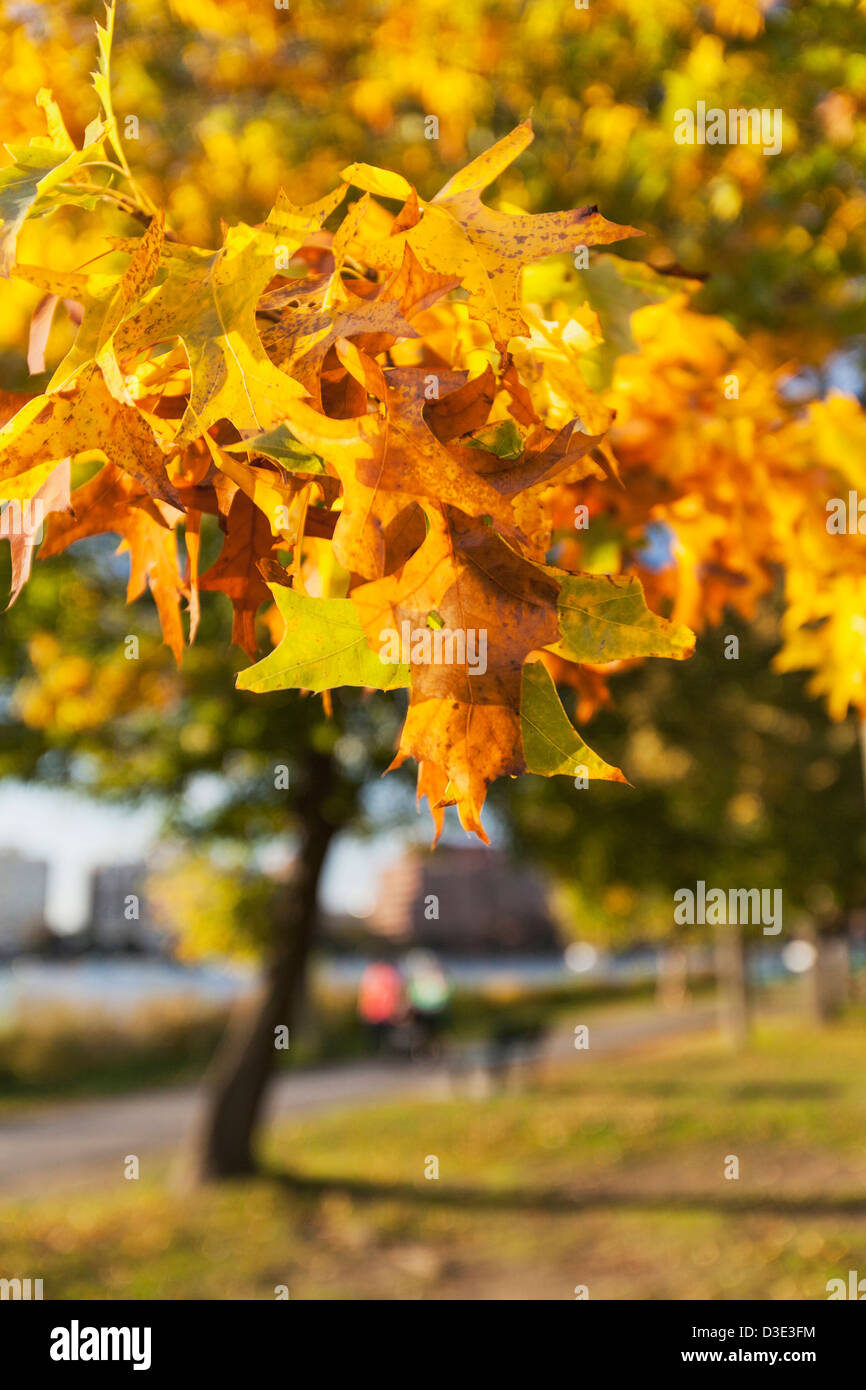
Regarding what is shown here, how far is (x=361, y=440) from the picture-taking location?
103 centimetres

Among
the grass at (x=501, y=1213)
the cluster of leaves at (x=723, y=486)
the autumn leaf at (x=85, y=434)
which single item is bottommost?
the grass at (x=501, y=1213)

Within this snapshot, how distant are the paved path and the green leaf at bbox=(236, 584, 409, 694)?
952cm

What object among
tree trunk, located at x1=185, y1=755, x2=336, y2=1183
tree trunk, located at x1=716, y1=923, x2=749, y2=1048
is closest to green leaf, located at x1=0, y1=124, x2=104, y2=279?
tree trunk, located at x1=185, y1=755, x2=336, y2=1183

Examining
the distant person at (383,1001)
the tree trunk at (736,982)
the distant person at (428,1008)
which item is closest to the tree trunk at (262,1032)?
the distant person at (428,1008)

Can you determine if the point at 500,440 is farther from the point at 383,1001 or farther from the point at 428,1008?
the point at 383,1001

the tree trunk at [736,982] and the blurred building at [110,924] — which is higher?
the blurred building at [110,924]

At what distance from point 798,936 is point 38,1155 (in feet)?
52.0

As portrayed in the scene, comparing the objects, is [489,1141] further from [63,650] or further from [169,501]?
[169,501]

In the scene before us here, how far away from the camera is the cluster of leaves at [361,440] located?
102cm

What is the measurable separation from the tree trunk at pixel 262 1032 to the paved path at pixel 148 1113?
4.45ft

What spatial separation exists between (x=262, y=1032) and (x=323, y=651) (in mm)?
8604

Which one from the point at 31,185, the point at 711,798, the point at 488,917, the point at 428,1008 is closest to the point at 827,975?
the point at 428,1008

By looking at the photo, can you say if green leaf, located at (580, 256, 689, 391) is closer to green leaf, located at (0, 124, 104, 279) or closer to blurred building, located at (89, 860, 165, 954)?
green leaf, located at (0, 124, 104, 279)

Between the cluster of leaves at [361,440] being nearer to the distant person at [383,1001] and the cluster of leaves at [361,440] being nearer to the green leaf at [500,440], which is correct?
the green leaf at [500,440]
